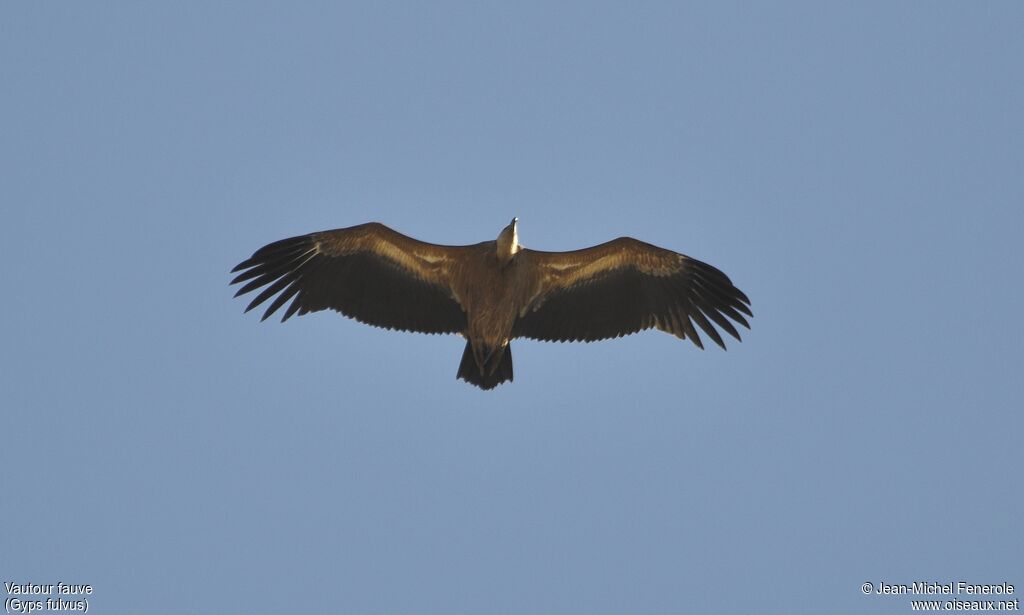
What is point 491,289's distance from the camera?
48.0ft

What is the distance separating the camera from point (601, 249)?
14820 millimetres

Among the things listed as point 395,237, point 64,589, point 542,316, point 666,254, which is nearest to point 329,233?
point 395,237

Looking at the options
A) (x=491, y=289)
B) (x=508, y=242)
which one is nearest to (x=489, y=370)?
(x=491, y=289)

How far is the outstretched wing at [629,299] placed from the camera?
49.1ft

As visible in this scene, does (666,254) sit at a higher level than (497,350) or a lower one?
higher

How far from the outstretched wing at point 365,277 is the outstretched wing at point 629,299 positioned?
1.08 meters

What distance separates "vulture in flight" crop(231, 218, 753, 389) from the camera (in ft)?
48.1

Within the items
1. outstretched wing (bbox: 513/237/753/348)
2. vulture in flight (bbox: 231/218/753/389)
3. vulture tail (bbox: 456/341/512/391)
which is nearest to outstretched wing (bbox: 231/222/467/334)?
vulture in flight (bbox: 231/218/753/389)

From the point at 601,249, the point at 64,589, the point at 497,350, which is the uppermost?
the point at 601,249

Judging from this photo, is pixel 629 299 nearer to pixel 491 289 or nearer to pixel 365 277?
pixel 491 289

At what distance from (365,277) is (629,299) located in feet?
10.8

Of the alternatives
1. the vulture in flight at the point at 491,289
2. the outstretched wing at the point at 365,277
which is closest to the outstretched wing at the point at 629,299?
the vulture in flight at the point at 491,289

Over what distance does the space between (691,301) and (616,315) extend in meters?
0.95

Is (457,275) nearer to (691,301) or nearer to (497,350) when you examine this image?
(497,350)
